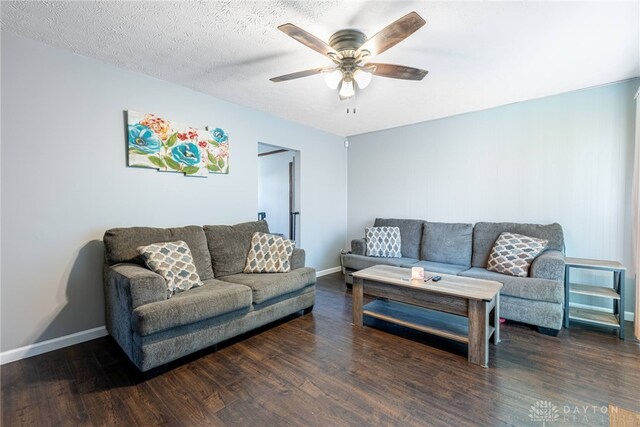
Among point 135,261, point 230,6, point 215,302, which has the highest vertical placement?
point 230,6

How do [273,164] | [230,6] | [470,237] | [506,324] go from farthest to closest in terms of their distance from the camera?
[273,164] < [470,237] < [506,324] < [230,6]

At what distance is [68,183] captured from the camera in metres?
2.36

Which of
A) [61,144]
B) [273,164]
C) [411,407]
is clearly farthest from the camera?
[273,164]

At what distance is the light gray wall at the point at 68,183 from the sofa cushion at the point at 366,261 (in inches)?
80.3

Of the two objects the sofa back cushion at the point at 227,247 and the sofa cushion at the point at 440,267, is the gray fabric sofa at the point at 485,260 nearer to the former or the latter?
the sofa cushion at the point at 440,267

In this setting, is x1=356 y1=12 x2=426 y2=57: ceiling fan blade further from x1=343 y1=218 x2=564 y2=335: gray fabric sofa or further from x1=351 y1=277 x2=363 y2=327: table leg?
x1=343 y1=218 x2=564 y2=335: gray fabric sofa

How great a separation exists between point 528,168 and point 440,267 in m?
1.62

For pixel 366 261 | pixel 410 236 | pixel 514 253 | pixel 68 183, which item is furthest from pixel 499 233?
pixel 68 183

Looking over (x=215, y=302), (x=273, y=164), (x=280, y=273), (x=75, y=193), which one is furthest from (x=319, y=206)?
(x=75, y=193)

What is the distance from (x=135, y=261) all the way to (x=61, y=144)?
44.2 inches

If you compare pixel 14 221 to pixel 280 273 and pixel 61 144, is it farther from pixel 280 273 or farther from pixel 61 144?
pixel 280 273

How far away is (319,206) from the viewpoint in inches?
186

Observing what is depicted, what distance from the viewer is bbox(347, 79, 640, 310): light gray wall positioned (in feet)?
9.62

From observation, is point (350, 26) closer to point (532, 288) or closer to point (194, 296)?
point (194, 296)
